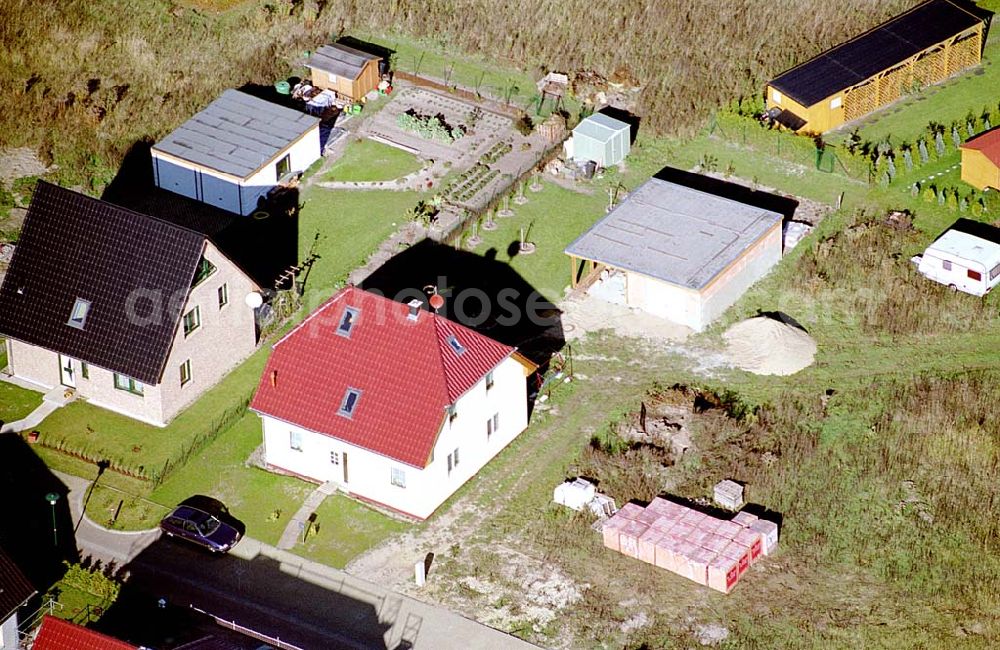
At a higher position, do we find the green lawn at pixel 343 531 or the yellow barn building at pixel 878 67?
the yellow barn building at pixel 878 67

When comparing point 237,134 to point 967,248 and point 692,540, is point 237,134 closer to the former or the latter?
point 692,540

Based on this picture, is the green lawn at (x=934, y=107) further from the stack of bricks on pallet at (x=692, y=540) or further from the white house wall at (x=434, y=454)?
the stack of bricks on pallet at (x=692, y=540)

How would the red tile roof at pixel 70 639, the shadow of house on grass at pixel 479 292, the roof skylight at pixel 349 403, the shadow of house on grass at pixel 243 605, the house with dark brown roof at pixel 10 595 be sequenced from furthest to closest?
the shadow of house on grass at pixel 479 292 → the roof skylight at pixel 349 403 → the shadow of house on grass at pixel 243 605 → the house with dark brown roof at pixel 10 595 → the red tile roof at pixel 70 639

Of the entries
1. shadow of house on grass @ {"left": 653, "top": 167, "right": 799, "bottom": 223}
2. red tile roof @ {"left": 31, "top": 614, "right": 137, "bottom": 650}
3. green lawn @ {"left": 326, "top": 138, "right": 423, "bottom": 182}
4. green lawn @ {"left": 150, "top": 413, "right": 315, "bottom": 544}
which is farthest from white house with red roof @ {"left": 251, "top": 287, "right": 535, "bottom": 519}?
shadow of house on grass @ {"left": 653, "top": 167, "right": 799, "bottom": 223}

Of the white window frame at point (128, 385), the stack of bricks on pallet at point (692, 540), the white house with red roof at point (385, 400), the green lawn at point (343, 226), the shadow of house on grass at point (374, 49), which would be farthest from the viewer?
the shadow of house on grass at point (374, 49)

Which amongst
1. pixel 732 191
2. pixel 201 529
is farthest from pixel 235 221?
pixel 732 191

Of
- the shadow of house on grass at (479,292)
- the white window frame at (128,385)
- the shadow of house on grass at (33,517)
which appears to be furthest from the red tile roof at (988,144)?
the shadow of house on grass at (33,517)

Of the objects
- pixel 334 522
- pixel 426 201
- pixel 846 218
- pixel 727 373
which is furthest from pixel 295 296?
pixel 846 218

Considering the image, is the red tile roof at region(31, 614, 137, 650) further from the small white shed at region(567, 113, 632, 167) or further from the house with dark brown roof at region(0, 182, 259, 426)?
the small white shed at region(567, 113, 632, 167)
